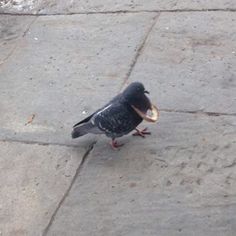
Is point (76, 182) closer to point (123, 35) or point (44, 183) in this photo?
point (44, 183)

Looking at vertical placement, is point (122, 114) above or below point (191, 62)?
above

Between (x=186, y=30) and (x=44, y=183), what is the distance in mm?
2512

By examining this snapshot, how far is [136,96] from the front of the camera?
16.5 ft

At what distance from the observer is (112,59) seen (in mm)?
6457

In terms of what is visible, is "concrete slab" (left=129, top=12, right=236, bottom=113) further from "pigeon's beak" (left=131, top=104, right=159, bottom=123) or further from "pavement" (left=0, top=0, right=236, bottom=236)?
"pigeon's beak" (left=131, top=104, right=159, bottom=123)

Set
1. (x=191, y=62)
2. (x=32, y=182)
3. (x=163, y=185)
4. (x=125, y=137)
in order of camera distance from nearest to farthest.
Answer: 1. (x=163, y=185)
2. (x=32, y=182)
3. (x=125, y=137)
4. (x=191, y=62)

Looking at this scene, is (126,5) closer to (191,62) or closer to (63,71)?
(63,71)

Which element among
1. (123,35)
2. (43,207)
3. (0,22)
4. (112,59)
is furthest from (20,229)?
(0,22)

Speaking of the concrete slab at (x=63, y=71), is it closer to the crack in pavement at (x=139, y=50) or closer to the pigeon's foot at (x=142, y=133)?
the crack in pavement at (x=139, y=50)

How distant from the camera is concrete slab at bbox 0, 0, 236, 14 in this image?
704 centimetres

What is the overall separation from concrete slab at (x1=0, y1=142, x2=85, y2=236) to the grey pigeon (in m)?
0.34

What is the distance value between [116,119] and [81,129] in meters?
0.34

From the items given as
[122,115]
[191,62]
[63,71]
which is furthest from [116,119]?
[63,71]

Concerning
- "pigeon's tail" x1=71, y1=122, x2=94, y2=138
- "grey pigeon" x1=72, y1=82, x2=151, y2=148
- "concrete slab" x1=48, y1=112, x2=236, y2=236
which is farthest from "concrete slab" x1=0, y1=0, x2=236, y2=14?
"pigeon's tail" x1=71, y1=122, x2=94, y2=138
